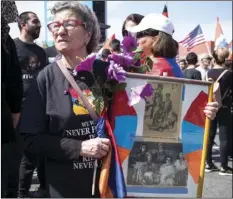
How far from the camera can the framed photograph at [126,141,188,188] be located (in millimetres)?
1911

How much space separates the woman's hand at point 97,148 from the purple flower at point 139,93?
0.20 m

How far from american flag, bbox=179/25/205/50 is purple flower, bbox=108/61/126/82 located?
32.4 ft

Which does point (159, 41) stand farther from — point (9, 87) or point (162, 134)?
point (9, 87)

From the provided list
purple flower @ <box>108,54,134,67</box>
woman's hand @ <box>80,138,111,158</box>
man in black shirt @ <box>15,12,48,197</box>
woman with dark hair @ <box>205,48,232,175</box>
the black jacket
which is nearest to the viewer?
woman's hand @ <box>80,138,111,158</box>

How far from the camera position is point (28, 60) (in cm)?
452

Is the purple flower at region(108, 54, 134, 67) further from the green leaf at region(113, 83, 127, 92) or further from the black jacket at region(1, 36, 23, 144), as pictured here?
the black jacket at region(1, 36, 23, 144)

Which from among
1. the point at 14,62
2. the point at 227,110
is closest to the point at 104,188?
the point at 14,62

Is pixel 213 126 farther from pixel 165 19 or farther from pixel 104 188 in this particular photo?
pixel 104 188

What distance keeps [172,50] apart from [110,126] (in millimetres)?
906

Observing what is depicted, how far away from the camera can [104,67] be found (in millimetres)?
1914

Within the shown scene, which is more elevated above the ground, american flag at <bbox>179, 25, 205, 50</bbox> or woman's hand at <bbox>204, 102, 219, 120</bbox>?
american flag at <bbox>179, 25, 205, 50</bbox>

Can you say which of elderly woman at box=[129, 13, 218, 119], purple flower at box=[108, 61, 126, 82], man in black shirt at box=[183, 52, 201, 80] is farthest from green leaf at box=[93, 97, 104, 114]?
man in black shirt at box=[183, 52, 201, 80]

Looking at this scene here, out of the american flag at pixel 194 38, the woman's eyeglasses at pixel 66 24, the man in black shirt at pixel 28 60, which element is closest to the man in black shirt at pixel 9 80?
the woman's eyeglasses at pixel 66 24

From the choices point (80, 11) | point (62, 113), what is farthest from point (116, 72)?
point (80, 11)
